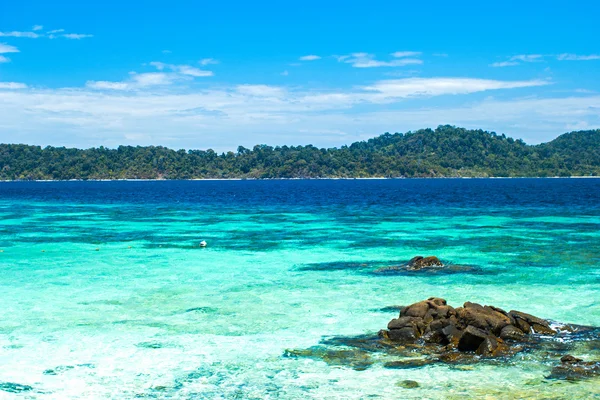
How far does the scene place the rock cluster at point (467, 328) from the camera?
51.3 feet

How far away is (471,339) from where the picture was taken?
51.3ft

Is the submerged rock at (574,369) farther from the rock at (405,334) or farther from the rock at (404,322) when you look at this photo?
the rock at (404,322)

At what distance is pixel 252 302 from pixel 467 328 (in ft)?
28.4

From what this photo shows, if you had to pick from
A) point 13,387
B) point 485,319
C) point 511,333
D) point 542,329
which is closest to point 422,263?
point 542,329

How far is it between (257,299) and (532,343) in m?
9.64

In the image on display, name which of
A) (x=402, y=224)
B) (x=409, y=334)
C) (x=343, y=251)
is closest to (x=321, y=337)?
(x=409, y=334)

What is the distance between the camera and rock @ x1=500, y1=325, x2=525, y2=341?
650 inches

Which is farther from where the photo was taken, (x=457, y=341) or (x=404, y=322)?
(x=404, y=322)

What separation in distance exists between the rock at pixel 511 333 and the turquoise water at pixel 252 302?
109cm

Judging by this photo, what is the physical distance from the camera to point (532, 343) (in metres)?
16.3

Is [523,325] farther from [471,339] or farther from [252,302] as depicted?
[252,302]

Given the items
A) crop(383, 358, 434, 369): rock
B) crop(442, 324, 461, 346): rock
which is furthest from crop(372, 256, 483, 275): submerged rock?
crop(383, 358, 434, 369): rock

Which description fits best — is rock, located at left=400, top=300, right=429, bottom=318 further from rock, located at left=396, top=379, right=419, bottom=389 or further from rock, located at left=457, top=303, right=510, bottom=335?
rock, located at left=396, top=379, right=419, bottom=389

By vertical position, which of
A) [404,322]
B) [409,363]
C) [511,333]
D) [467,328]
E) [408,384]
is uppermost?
[467,328]
